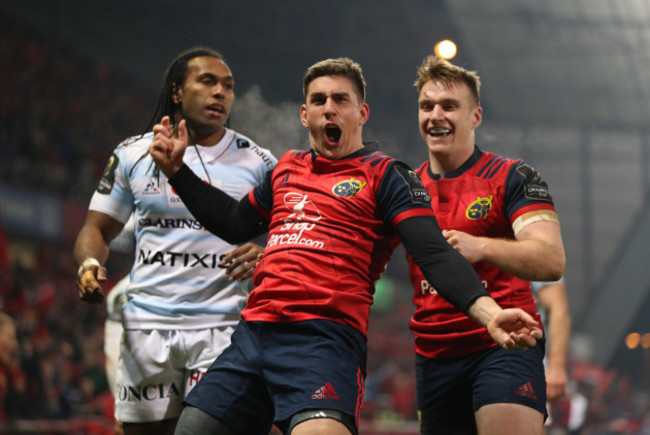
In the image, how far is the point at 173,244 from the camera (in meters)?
3.66

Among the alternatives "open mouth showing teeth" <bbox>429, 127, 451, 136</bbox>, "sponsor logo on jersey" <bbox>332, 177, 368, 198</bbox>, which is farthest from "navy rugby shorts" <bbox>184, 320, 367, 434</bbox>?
"open mouth showing teeth" <bbox>429, 127, 451, 136</bbox>

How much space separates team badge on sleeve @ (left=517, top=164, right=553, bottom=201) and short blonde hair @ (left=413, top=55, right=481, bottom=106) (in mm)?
546

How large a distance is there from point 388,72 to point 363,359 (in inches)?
660

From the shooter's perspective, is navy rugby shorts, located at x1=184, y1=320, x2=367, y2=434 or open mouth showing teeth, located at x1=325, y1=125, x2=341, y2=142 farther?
open mouth showing teeth, located at x1=325, y1=125, x2=341, y2=142

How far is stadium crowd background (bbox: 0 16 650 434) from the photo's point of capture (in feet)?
31.6

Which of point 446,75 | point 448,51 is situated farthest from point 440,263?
point 448,51

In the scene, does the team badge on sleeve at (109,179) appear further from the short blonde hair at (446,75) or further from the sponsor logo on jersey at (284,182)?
the short blonde hair at (446,75)

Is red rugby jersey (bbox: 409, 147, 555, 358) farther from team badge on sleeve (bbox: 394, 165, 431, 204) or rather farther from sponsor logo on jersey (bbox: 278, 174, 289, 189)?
sponsor logo on jersey (bbox: 278, 174, 289, 189)

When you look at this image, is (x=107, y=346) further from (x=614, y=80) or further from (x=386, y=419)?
(x=614, y=80)

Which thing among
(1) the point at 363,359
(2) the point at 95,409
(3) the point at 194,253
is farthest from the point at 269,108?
(2) the point at 95,409

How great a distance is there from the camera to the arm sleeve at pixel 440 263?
8.43 ft

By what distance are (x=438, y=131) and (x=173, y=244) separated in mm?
1325

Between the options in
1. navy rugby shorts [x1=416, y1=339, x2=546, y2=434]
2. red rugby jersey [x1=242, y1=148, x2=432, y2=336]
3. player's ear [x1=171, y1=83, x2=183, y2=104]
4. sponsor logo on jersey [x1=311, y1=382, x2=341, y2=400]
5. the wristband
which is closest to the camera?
sponsor logo on jersey [x1=311, y1=382, x2=341, y2=400]

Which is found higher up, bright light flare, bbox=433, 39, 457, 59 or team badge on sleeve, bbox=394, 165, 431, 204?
bright light flare, bbox=433, 39, 457, 59
